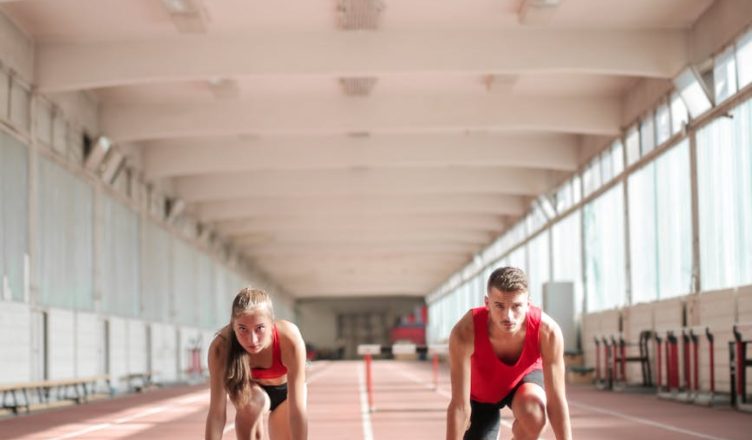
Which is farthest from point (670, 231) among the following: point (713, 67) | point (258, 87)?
point (258, 87)

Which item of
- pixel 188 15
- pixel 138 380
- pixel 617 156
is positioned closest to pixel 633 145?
pixel 617 156

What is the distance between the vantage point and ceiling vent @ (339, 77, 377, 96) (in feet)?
77.5

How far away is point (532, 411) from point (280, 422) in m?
1.32

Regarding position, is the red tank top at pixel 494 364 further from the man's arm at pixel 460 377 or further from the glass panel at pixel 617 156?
the glass panel at pixel 617 156

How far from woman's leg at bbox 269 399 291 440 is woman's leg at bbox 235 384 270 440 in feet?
0.30

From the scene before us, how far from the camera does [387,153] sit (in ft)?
96.8

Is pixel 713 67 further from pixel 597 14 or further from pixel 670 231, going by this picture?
pixel 670 231

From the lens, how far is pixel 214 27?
1975cm

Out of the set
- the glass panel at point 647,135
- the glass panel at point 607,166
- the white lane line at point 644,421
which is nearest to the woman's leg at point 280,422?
the white lane line at point 644,421

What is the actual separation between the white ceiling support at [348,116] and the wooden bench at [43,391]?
18.3 feet

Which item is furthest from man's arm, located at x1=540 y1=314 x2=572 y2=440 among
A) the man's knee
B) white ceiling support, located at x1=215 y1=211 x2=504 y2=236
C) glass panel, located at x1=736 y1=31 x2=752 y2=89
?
white ceiling support, located at x1=215 y1=211 x2=504 y2=236

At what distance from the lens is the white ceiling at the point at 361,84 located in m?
19.6

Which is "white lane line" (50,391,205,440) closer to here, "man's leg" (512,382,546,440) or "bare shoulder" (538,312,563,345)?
"man's leg" (512,382,546,440)

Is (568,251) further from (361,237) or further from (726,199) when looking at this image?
(361,237)
